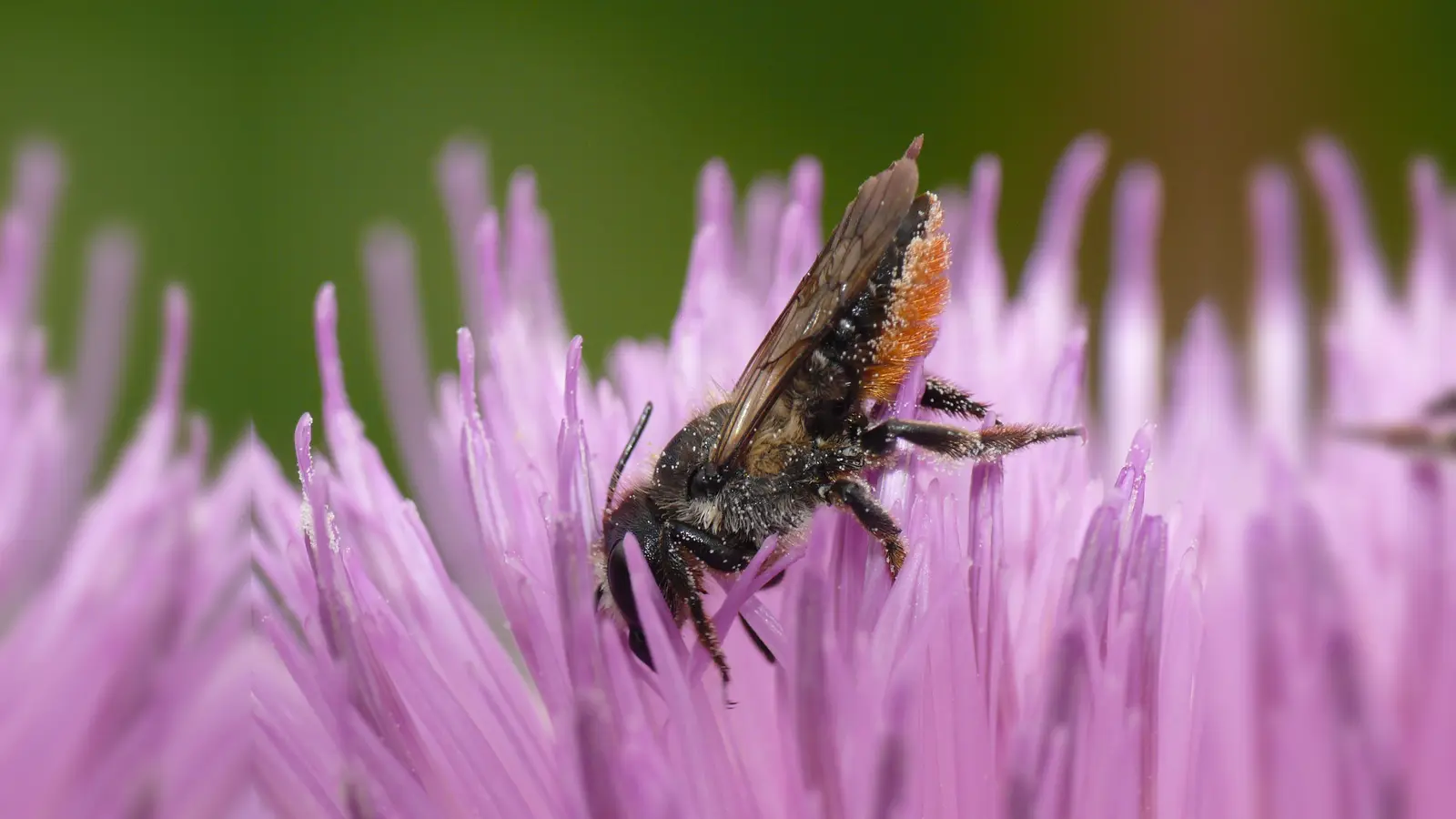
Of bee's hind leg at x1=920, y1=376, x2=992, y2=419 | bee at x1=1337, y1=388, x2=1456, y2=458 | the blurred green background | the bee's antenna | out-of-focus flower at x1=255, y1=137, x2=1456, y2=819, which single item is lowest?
out-of-focus flower at x1=255, y1=137, x2=1456, y2=819

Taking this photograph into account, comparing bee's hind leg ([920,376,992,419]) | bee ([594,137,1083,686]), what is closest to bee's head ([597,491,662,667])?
bee ([594,137,1083,686])

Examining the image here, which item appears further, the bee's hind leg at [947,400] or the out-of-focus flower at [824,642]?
the bee's hind leg at [947,400]

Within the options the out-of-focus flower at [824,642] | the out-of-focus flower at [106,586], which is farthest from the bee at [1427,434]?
the out-of-focus flower at [106,586]

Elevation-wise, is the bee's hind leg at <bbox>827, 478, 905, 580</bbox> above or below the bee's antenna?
below

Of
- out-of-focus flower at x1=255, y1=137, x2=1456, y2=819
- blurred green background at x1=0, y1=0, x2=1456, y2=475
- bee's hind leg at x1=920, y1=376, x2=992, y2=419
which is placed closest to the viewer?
out-of-focus flower at x1=255, y1=137, x2=1456, y2=819

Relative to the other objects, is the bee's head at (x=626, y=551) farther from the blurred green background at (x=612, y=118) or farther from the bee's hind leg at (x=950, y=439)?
the blurred green background at (x=612, y=118)

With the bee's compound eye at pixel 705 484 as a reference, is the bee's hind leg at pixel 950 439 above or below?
above

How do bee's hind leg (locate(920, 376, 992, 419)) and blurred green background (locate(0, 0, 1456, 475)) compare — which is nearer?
bee's hind leg (locate(920, 376, 992, 419))

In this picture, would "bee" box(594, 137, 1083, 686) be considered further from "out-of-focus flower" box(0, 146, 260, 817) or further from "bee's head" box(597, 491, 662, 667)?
"out-of-focus flower" box(0, 146, 260, 817)

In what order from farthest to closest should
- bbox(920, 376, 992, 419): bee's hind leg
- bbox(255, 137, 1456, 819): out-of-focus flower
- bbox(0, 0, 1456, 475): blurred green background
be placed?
1. bbox(0, 0, 1456, 475): blurred green background
2. bbox(920, 376, 992, 419): bee's hind leg
3. bbox(255, 137, 1456, 819): out-of-focus flower

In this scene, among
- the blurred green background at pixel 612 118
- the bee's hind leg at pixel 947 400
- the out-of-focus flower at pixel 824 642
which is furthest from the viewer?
the blurred green background at pixel 612 118

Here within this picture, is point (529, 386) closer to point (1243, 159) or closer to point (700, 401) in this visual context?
point (700, 401)
